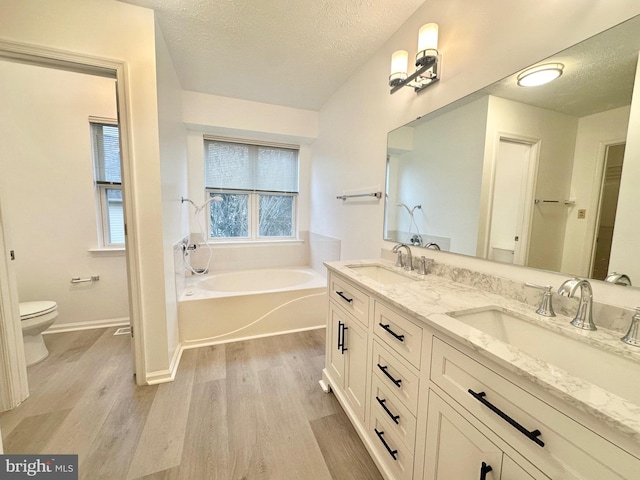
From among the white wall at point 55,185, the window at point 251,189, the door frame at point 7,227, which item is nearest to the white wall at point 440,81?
the window at point 251,189

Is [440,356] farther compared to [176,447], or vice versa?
[176,447]

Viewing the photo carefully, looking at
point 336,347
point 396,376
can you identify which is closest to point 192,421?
point 336,347

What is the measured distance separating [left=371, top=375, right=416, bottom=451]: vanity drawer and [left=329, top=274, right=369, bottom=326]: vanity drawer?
0.30 m

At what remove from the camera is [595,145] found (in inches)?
36.0

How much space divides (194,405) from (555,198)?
2.23 m

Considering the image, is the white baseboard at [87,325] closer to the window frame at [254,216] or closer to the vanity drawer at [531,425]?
the window frame at [254,216]

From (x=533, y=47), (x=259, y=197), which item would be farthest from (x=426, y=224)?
(x=259, y=197)

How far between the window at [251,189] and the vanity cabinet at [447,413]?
2.34m

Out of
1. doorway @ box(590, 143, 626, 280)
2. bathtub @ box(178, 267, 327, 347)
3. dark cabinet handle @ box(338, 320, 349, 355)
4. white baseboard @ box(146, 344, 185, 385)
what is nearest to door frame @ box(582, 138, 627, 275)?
doorway @ box(590, 143, 626, 280)

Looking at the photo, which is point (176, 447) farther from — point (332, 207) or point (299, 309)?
point (332, 207)

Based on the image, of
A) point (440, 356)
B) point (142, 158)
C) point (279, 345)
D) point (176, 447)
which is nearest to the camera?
point (440, 356)

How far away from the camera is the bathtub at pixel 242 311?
2326mm

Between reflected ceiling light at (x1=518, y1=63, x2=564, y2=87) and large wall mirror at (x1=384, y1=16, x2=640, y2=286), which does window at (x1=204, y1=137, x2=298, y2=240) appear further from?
reflected ceiling light at (x1=518, y1=63, x2=564, y2=87)

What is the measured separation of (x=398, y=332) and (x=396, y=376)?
194 mm
